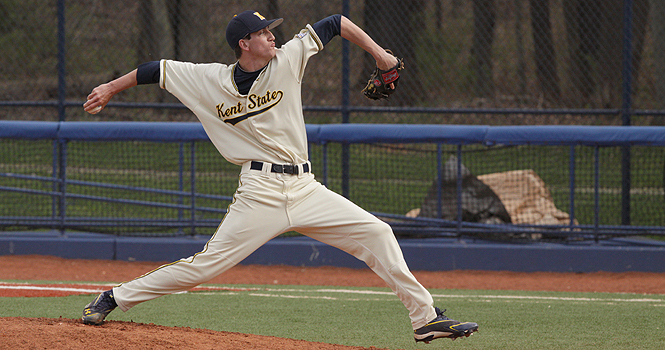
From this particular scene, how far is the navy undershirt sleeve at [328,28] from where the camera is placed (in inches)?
158

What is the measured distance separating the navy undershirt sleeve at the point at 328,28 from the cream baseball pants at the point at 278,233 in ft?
2.62

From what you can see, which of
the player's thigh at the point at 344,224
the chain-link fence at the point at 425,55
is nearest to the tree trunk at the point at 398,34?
the chain-link fence at the point at 425,55

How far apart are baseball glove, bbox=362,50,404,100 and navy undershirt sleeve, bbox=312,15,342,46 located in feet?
1.07

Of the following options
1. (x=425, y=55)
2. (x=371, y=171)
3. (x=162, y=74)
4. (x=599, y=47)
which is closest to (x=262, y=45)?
(x=162, y=74)

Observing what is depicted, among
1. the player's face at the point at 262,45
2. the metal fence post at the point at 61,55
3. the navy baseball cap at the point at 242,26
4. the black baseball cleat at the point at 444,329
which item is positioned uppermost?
the metal fence post at the point at 61,55

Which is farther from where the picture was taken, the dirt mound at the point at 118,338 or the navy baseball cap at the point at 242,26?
the navy baseball cap at the point at 242,26

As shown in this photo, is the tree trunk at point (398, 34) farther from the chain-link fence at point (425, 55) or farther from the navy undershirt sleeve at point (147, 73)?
A: the navy undershirt sleeve at point (147, 73)

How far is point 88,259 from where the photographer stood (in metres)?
8.11

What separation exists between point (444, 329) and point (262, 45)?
184 centimetres

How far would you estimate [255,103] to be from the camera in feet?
12.7

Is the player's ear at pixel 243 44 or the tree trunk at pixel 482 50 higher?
the tree trunk at pixel 482 50

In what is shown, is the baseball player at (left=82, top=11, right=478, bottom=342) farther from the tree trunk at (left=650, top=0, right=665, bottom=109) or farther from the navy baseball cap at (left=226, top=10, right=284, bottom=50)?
the tree trunk at (left=650, top=0, right=665, bottom=109)

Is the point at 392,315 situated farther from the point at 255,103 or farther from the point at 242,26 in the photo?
the point at 242,26

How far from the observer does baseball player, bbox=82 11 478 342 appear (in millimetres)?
3861
